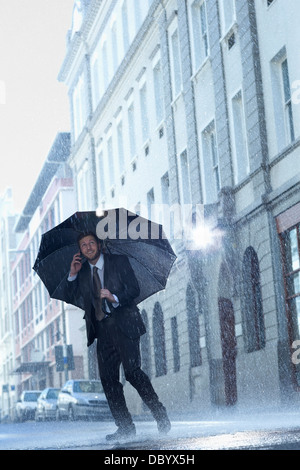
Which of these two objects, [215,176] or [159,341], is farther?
[159,341]

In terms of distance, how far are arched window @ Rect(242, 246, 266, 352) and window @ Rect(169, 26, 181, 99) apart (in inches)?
301

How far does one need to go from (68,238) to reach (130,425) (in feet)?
4.73

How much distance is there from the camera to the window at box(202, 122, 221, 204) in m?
24.1

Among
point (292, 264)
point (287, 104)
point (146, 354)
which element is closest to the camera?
point (292, 264)

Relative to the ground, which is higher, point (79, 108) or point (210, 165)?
point (79, 108)

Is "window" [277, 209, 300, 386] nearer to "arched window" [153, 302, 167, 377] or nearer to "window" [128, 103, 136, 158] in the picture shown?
"arched window" [153, 302, 167, 377]

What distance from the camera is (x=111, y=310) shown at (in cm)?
711

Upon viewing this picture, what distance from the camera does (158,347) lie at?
30125 millimetres

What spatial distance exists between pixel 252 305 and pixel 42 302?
4280cm

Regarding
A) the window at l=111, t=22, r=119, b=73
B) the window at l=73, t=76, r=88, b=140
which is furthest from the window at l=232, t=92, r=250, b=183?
the window at l=73, t=76, r=88, b=140

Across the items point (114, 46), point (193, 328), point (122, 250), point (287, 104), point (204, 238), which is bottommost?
point (122, 250)

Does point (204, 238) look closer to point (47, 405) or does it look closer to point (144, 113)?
point (144, 113)

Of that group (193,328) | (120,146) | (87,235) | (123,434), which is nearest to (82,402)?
(193,328)

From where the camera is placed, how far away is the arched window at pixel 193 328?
25.7 meters
